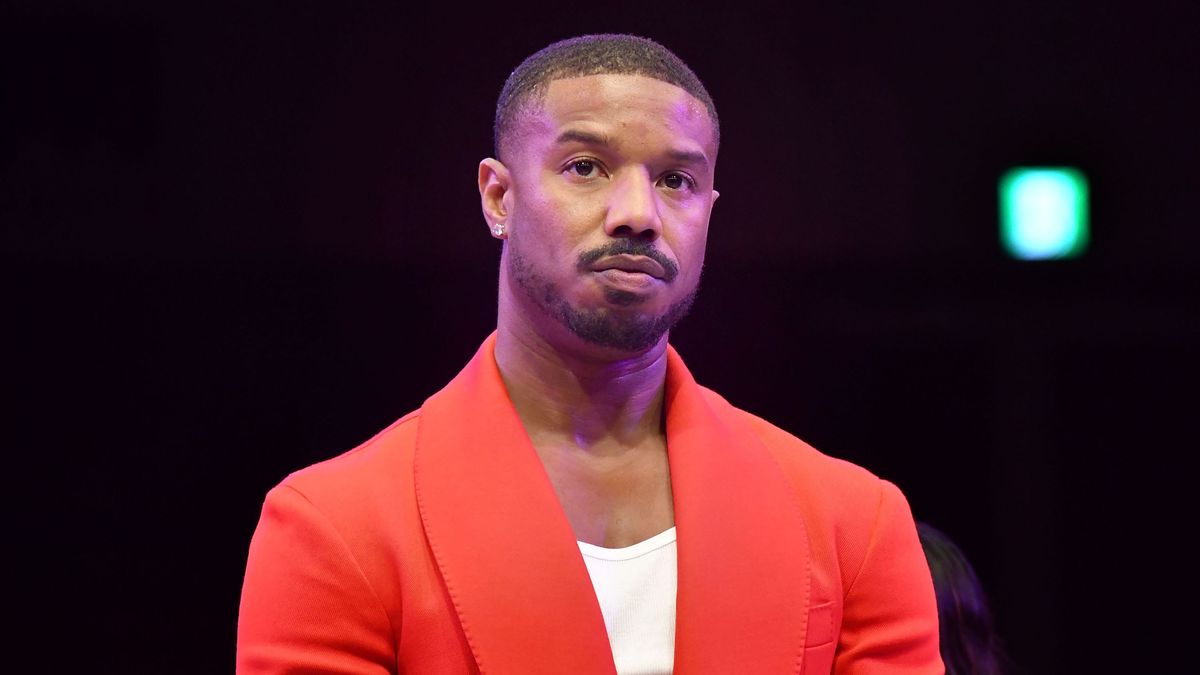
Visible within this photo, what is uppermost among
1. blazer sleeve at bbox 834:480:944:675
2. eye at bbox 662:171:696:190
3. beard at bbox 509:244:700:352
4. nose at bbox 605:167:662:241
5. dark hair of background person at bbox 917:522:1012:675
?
eye at bbox 662:171:696:190

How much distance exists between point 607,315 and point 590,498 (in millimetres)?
273

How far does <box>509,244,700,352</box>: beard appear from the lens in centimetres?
190

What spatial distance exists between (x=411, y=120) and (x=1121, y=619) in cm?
270

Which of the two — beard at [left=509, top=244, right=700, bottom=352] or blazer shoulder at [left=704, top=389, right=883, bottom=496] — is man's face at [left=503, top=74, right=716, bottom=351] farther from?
blazer shoulder at [left=704, top=389, right=883, bottom=496]

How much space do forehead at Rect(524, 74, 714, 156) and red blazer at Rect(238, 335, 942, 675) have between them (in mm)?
383

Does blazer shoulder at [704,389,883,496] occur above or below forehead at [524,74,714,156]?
below

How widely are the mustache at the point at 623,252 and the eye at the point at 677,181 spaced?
12 cm

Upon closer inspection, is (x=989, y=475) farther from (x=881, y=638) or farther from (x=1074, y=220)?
(x=881, y=638)

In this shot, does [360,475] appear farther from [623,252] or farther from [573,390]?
[623,252]

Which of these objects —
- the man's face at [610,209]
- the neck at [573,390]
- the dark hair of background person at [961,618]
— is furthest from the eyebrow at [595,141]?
the dark hair of background person at [961,618]

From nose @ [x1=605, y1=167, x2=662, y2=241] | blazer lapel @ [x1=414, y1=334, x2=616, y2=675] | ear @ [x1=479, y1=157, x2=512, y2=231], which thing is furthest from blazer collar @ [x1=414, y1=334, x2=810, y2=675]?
nose @ [x1=605, y1=167, x2=662, y2=241]

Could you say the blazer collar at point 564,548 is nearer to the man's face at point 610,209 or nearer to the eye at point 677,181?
the man's face at point 610,209

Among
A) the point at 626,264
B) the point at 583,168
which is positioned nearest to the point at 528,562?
the point at 626,264

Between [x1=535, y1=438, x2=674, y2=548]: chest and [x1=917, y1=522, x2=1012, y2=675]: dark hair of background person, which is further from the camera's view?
[x1=917, y1=522, x2=1012, y2=675]: dark hair of background person
